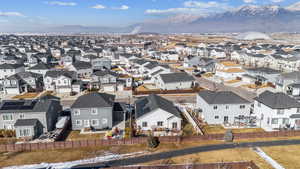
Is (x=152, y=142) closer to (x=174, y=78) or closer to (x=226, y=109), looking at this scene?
(x=226, y=109)

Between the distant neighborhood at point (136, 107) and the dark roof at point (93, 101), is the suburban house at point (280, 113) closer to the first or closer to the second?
the distant neighborhood at point (136, 107)

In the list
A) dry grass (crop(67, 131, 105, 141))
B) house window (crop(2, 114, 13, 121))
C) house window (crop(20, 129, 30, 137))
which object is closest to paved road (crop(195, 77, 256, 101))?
dry grass (crop(67, 131, 105, 141))

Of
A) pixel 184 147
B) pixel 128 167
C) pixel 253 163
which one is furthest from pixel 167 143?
pixel 253 163

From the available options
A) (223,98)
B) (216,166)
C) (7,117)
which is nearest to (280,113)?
(223,98)

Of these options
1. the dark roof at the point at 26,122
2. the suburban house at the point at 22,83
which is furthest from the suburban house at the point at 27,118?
the suburban house at the point at 22,83

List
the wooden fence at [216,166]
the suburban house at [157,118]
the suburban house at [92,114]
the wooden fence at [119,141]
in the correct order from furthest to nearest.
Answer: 1. the suburban house at [92,114]
2. the suburban house at [157,118]
3. the wooden fence at [119,141]
4. the wooden fence at [216,166]

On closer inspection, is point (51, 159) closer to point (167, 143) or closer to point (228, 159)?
point (167, 143)

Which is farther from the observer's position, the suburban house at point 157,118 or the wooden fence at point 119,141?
the suburban house at point 157,118
